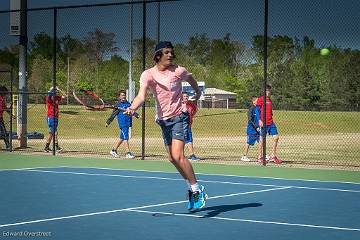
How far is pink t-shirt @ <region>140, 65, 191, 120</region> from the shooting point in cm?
1007

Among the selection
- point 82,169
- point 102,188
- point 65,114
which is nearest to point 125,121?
point 82,169

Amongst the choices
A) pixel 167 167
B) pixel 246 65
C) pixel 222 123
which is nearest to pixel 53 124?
pixel 167 167

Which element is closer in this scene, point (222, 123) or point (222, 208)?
point (222, 208)

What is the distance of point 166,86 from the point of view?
33.0 ft


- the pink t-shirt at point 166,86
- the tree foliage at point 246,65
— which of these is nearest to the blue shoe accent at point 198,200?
the pink t-shirt at point 166,86

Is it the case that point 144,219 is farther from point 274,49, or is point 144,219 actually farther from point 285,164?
point 274,49

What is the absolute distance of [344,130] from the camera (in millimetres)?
43875

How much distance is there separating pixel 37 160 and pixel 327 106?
88.5 feet

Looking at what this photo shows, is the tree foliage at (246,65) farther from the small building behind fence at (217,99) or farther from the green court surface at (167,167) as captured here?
Result: the green court surface at (167,167)

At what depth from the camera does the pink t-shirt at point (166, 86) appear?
33.0 feet

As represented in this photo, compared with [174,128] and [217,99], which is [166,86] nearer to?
[174,128]

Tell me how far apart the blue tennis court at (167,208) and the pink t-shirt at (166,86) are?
129 cm

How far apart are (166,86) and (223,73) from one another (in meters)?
A: 55.4

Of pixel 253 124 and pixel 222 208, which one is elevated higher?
pixel 253 124
